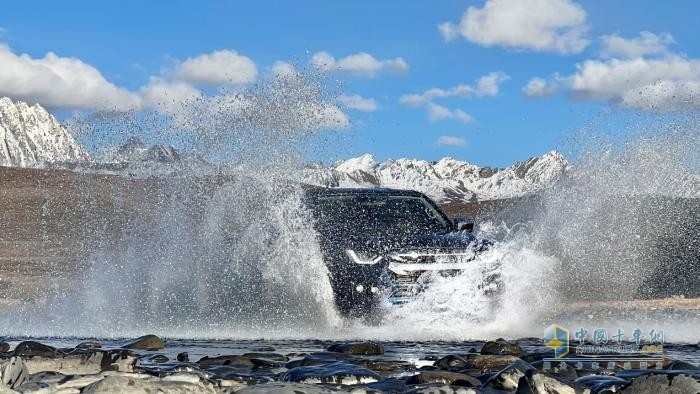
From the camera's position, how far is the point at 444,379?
6.25 metres

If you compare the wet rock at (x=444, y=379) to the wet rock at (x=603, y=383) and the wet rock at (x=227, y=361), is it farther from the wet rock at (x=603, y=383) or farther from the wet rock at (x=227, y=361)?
the wet rock at (x=227, y=361)

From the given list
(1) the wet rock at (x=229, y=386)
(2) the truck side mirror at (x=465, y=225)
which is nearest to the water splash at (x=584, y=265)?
(2) the truck side mirror at (x=465, y=225)

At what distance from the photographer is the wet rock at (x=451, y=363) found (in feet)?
23.8

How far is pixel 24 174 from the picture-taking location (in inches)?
2628

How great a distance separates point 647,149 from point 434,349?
10586 millimetres

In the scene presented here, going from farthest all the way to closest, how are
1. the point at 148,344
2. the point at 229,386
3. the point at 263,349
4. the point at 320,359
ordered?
the point at 148,344 < the point at 263,349 < the point at 320,359 < the point at 229,386

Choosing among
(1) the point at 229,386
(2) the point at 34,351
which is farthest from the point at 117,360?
(1) the point at 229,386

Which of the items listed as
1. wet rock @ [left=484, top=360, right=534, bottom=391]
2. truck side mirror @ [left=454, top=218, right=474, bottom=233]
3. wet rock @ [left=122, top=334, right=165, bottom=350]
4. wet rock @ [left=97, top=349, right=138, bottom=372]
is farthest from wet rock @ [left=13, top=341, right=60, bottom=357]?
truck side mirror @ [left=454, top=218, right=474, bottom=233]

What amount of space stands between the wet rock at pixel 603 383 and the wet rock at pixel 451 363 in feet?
3.51

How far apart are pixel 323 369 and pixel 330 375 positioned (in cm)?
19

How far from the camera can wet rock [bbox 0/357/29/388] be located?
539 cm

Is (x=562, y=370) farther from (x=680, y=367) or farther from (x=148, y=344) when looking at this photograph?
(x=148, y=344)

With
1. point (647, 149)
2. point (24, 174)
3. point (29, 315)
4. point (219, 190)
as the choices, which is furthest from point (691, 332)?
point (24, 174)

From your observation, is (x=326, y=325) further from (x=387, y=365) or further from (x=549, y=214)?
(x=549, y=214)
